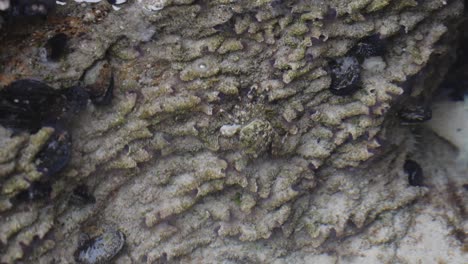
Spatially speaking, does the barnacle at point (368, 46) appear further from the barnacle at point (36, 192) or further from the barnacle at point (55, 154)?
the barnacle at point (36, 192)

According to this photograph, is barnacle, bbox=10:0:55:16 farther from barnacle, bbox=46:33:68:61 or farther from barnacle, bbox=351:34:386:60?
barnacle, bbox=351:34:386:60

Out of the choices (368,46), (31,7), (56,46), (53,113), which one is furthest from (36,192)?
(368,46)

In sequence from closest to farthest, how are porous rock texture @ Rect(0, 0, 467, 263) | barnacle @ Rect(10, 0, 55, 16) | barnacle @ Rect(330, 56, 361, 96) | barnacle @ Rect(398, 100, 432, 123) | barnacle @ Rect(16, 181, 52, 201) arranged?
barnacle @ Rect(10, 0, 55, 16)
barnacle @ Rect(16, 181, 52, 201)
porous rock texture @ Rect(0, 0, 467, 263)
barnacle @ Rect(330, 56, 361, 96)
barnacle @ Rect(398, 100, 432, 123)

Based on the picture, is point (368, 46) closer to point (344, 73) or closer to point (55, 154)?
point (344, 73)

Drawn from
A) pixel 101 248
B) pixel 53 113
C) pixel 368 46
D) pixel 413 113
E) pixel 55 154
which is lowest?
pixel 101 248

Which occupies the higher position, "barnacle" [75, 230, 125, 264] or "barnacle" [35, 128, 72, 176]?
"barnacle" [35, 128, 72, 176]

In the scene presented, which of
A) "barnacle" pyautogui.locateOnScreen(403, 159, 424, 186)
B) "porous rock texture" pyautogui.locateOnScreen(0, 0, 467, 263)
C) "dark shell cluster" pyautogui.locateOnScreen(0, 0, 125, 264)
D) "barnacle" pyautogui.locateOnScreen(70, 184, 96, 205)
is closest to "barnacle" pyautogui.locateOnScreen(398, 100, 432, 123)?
"porous rock texture" pyautogui.locateOnScreen(0, 0, 467, 263)

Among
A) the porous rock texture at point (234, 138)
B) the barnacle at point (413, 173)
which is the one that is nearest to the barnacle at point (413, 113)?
the porous rock texture at point (234, 138)
